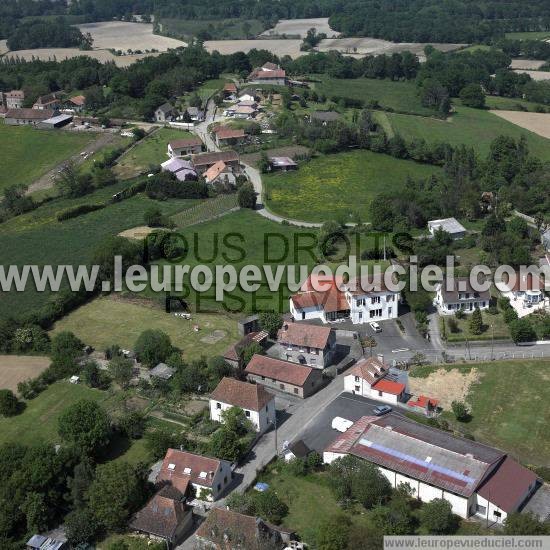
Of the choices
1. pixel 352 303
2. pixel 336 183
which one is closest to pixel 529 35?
pixel 336 183

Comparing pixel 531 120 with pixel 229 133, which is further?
pixel 531 120

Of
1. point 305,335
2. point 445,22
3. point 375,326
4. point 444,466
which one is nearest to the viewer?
point 444,466

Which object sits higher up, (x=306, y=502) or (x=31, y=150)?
(x=31, y=150)

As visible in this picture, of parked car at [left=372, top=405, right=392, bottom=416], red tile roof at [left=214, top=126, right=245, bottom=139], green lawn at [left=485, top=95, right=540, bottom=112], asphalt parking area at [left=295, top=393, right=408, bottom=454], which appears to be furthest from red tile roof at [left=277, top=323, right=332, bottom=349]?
green lawn at [left=485, top=95, right=540, bottom=112]

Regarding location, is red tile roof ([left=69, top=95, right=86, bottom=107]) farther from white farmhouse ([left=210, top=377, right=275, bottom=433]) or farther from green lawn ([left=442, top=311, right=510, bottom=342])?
white farmhouse ([left=210, top=377, right=275, bottom=433])

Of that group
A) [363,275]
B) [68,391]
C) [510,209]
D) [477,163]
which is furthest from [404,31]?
[68,391]

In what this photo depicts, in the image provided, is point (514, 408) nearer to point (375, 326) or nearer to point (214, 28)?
point (375, 326)

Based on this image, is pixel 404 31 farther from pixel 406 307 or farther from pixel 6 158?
pixel 406 307

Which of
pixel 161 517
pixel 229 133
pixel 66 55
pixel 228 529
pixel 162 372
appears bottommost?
pixel 162 372
